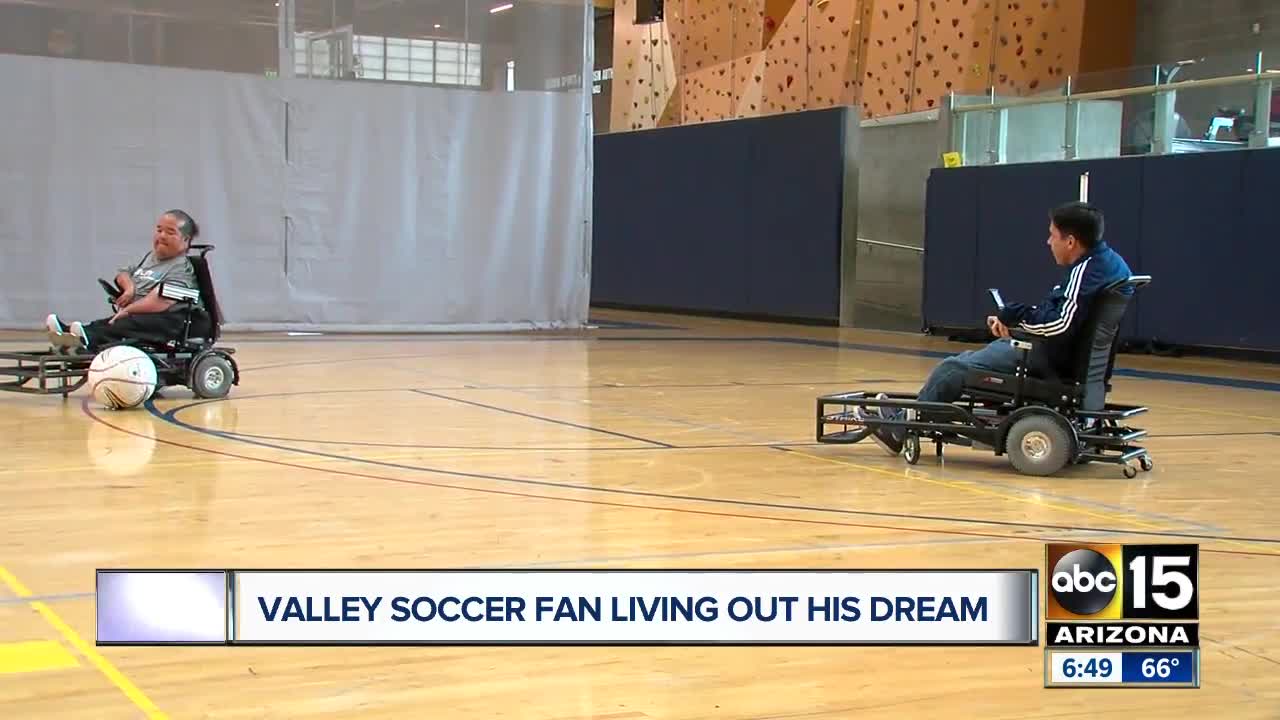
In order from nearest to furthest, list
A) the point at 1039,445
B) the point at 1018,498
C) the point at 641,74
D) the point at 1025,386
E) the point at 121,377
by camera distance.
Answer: the point at 1018,498 < the point at 1039,445 < the point at 1025,386 < the point at 121,377 < the point at 641,74

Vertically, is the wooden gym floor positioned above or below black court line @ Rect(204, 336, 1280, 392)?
above

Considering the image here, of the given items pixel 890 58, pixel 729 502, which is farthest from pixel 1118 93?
pixel 729 502

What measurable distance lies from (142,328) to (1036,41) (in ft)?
39.8

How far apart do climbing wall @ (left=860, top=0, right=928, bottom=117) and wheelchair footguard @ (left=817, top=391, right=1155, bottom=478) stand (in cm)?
1232

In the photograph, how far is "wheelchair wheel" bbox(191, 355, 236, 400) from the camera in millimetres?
9086

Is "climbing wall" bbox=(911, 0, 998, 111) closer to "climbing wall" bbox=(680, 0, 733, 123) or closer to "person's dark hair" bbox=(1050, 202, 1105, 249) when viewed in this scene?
"climbing wall" bbox=(680, 0, 733, 123)

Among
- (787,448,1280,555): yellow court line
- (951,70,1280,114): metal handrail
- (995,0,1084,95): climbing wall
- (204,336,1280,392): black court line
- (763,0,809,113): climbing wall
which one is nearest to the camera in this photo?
(787,448,1280,555): yellow court line

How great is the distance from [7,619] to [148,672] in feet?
2.18

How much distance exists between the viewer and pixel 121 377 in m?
8.45

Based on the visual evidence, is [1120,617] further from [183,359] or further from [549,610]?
[183,359]

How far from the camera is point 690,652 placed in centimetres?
356

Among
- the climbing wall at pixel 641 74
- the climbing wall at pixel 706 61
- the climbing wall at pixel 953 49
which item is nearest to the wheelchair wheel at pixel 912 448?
the climbing wall at pixel 953 49

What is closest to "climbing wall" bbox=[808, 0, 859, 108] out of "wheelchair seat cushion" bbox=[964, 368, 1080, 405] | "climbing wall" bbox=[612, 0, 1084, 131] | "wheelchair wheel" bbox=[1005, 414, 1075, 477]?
"climbing wall" bbox=[612, 0, 1084, 131]

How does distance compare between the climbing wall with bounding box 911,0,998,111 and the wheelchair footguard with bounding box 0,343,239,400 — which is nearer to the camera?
the wheelchair footguard with bounding box 0,343,239,400
